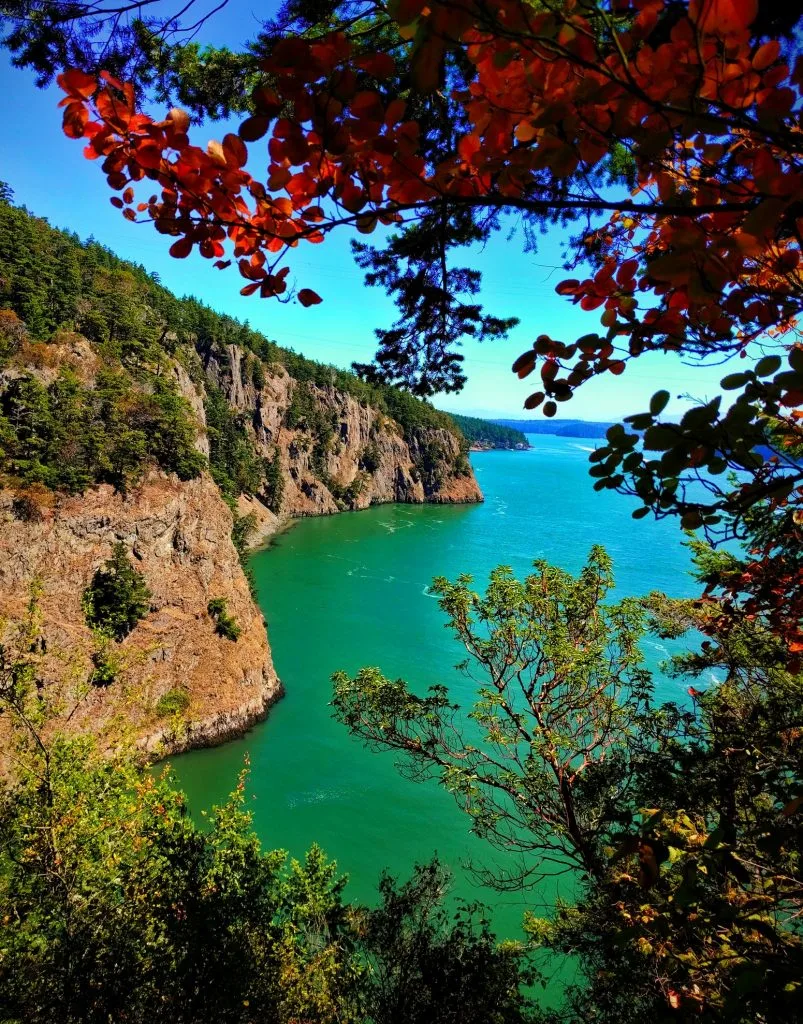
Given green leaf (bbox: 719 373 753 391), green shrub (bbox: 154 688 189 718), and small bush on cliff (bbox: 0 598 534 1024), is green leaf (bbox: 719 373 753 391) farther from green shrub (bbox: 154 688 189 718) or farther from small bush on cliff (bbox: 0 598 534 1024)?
green shrub (bbox: 154 688 189 718)

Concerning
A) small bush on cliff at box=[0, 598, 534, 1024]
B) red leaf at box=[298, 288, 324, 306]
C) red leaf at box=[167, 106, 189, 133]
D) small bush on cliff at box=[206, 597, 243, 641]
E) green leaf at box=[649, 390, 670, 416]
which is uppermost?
red leaf at box=[167, 106, 189, 133]

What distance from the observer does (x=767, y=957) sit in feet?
3.11

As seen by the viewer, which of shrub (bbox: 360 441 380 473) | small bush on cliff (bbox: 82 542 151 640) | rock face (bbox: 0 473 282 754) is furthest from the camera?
shrub (bbox: 360 441 380 473)

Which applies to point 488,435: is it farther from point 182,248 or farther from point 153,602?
point 182,248

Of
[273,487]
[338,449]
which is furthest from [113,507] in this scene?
[338,449]

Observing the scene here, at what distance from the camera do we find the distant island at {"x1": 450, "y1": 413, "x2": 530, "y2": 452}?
16588 cm

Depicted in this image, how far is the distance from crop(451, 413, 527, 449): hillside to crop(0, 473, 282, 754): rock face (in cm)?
14664

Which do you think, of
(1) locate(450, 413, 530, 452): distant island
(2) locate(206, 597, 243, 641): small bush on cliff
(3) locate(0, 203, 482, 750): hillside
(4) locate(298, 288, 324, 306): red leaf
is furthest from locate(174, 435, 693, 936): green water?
(1) locate(450, 413, 530, 452): distant island

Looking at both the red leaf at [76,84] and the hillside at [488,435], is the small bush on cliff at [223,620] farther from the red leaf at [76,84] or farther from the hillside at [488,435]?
the hillside at [488,435]

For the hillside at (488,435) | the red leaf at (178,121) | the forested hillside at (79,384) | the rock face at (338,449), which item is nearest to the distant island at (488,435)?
the hillside at (488,435)

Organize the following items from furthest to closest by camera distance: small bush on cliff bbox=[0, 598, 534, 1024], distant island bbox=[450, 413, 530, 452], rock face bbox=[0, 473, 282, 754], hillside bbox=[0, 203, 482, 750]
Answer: distant island bbox=[450, 413, 530, 452]
hillside bbox=[0, 203, 482, 750]
rock face bbox=[0, 473, 282, 754]
small bush on cliff bbox=[0, 598, 534, 1024]

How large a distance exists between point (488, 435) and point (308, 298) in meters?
174

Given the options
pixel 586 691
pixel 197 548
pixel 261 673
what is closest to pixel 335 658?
pixel 261 673

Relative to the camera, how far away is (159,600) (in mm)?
18859
